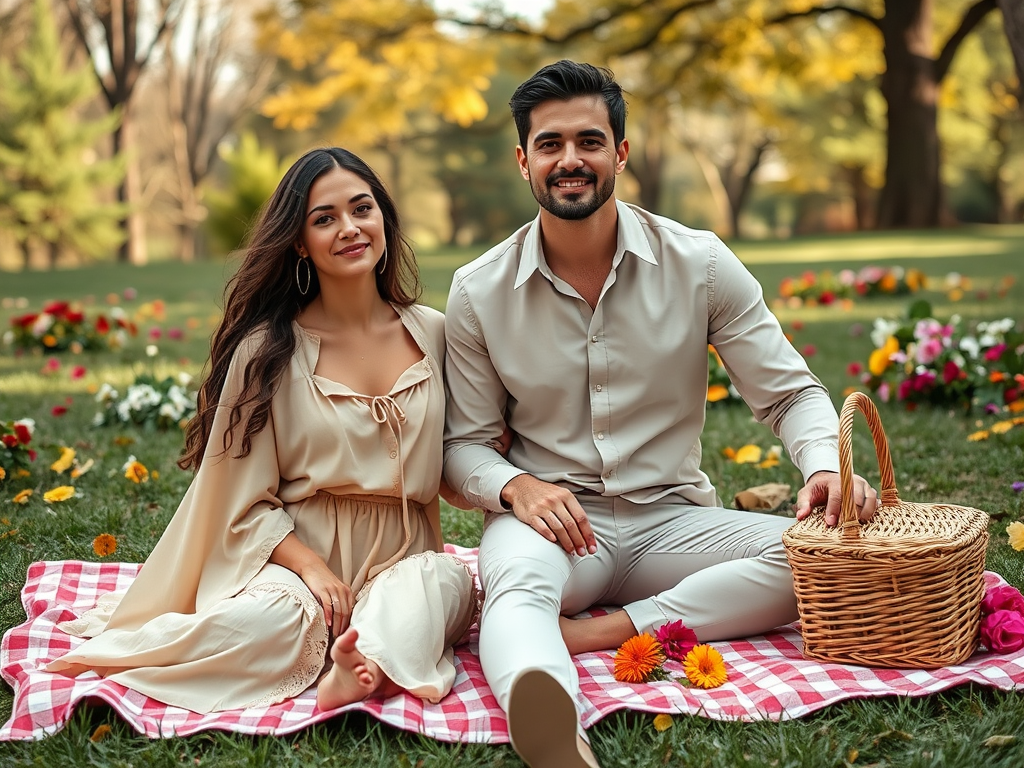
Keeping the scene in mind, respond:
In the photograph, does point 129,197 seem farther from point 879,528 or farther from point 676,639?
point 879,528

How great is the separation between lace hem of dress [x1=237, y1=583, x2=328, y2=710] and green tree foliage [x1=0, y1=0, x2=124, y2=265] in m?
20.9

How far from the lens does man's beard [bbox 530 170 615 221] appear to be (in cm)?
307

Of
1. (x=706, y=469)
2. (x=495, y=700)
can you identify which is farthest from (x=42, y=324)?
(x=495, y=700)

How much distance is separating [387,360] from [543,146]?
30.9 inches

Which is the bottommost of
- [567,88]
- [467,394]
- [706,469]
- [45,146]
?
[706,469]

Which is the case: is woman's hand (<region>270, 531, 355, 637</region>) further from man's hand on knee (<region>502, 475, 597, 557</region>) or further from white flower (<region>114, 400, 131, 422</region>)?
white flower (<region>114, 400, 131, 422</region>)

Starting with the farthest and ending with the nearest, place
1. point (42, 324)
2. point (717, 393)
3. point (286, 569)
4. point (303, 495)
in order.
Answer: point (42, 324) < point (717, 393) < point (303, 495) < point (286, 569)

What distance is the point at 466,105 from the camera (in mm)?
16219

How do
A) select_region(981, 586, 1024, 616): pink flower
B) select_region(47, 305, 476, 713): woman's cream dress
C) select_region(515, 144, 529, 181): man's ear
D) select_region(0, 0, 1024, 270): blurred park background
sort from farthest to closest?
select_region(0, 0, 1024, 270): blurred park background
select_region(515, 144, 529, 181): man's ear
select_region(981, 586, 1024, 616): pink flower
select_region(47, 305, 476, 713): woman's cream dress

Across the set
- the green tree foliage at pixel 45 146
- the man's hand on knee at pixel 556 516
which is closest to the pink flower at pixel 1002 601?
the man's hand on knee at pixel 556 516

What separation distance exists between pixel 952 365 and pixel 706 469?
1.53 m

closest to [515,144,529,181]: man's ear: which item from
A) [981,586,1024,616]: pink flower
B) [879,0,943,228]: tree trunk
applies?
[981,586,1024,616]: pink flower

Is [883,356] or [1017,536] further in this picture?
[883,356]

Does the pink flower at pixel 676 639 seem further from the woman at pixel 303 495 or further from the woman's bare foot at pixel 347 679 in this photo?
the woman's bare foot at pixel 347 679
